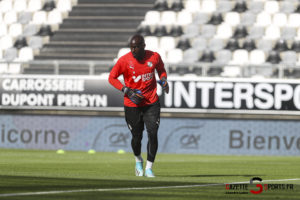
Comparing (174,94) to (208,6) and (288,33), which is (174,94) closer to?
(288,33)

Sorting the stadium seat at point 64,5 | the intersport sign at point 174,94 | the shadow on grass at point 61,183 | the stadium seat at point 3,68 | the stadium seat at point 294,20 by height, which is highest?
the stadium seat at point 64,5

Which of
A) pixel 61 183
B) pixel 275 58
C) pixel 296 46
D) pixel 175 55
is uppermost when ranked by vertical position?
pixel 296 46

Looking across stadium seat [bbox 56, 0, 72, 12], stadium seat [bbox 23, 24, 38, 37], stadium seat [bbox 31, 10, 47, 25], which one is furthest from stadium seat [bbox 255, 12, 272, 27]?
stadium seat [bbox 23, 24, 38, 37]

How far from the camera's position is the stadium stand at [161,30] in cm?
2528

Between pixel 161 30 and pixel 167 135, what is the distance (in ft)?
17.8

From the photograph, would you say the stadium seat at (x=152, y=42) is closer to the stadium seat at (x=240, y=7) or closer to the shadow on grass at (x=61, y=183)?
the stadium seat at (x=240, y=7)

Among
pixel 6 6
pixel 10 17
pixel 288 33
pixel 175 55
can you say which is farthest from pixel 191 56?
pixel 6 6

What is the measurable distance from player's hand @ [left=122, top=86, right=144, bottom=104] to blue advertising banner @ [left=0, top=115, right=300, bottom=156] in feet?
37.8

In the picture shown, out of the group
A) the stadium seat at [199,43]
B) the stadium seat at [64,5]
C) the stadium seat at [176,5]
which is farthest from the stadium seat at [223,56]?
the stadium seat at [64,5]

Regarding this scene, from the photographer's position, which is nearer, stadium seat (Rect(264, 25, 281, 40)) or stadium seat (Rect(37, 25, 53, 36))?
stadium seat (Rect(264, 25, 281, 40))

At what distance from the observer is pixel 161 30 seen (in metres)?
26.5

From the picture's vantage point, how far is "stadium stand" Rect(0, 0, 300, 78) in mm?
25281

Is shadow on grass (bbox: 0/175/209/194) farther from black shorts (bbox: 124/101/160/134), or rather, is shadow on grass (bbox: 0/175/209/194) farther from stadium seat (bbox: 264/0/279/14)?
stadium seat (bbox: 264/0/279/14)

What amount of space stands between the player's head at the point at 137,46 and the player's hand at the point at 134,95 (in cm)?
46
